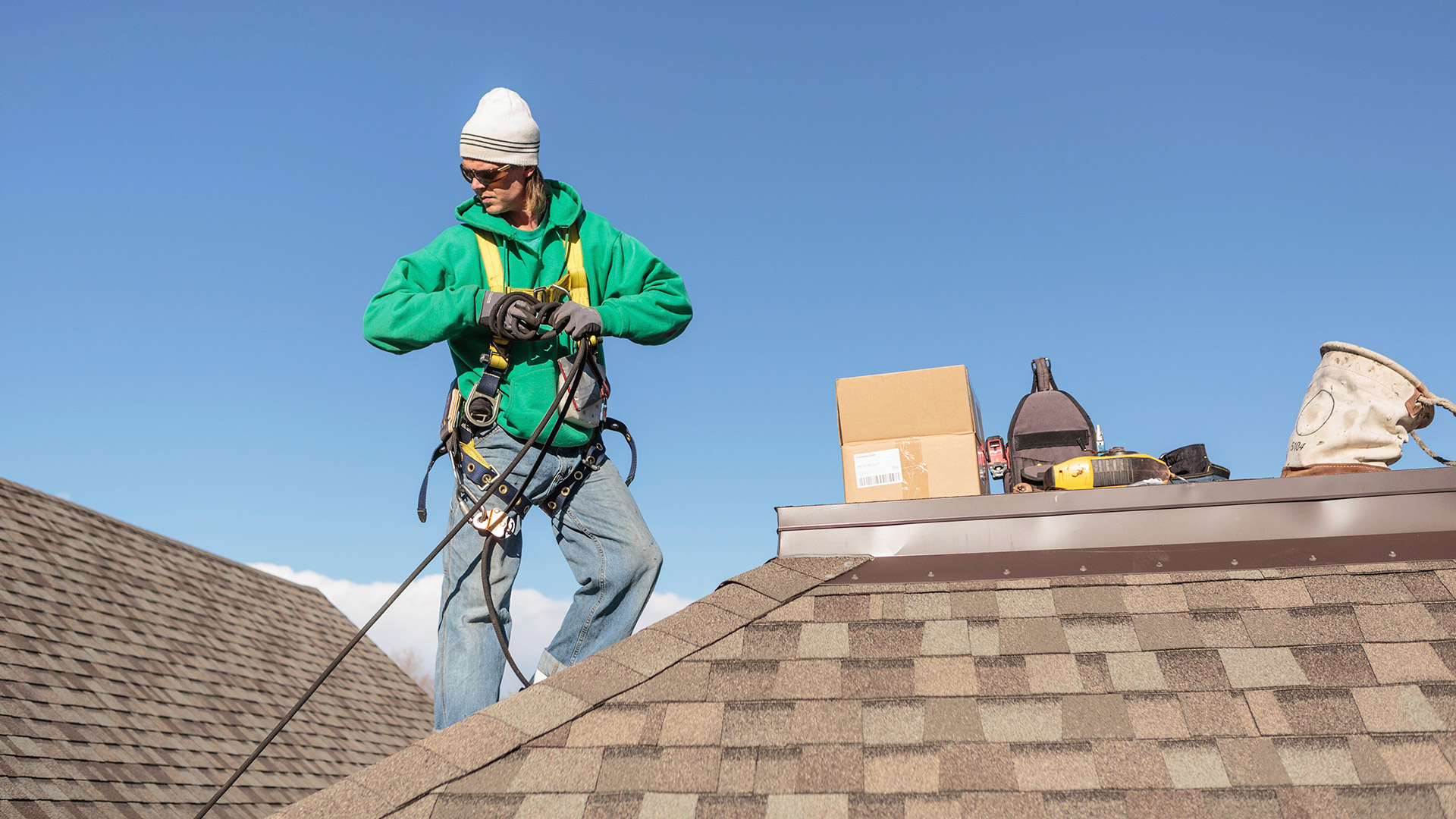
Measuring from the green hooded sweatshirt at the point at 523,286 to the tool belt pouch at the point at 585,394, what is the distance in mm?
37

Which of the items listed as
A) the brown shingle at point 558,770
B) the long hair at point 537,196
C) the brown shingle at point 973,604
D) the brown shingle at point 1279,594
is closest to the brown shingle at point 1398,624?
the brown shingle at point 1279,594

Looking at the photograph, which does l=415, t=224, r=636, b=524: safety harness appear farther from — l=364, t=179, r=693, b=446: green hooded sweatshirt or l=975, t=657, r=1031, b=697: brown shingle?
l=975, t=657, r=1031, b=697: brown shingle

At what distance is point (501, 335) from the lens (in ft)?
11.4

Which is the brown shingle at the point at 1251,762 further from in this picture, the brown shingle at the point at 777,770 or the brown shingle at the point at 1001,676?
the brown shingle at the point at 777,770

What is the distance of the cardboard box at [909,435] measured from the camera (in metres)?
4.12

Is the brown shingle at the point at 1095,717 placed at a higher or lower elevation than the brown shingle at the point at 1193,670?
lower

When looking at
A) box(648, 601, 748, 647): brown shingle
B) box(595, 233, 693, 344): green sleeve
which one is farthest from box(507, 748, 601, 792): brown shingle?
box(595, 233, 693, 344): green sleeve

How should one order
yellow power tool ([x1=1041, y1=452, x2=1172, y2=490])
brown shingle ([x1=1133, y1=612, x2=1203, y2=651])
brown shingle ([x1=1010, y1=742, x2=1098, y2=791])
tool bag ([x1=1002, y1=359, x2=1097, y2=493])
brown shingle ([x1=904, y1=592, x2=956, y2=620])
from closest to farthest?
brown shingle ([x1=1010, y1=742, x2=1098, y2=791]), brown shingle ([x1=1133, y1=612, x2=1203, y2=651]), brown shingle ([x1=904, y1=592, x2=956, y2=620]), yellow power tool ([x1=1041, y1=452, x2=1172, y2=490]), tool bag ([x1=1002, y1=359, x2=1097, y2=493])

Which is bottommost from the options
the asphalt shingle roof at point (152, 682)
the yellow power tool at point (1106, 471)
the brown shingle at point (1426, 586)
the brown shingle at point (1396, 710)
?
the asphalt shingle roof at point (152, 682)

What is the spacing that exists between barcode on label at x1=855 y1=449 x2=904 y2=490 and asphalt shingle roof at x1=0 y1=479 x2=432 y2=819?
292 inches

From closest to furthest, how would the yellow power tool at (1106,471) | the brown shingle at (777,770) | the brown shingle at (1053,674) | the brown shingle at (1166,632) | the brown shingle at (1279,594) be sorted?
the brown shingle at (777,770)
the brown shingle at (1053,674)
the brown shingle at (1166,632)
the brown shingle at (1279,594)
the yellow power tool at (1106,471)

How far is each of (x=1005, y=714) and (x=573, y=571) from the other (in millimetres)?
1653

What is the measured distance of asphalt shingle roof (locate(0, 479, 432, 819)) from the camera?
28.7 ft

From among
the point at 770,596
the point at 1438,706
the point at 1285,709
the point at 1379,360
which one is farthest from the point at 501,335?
the point at 1379,360
